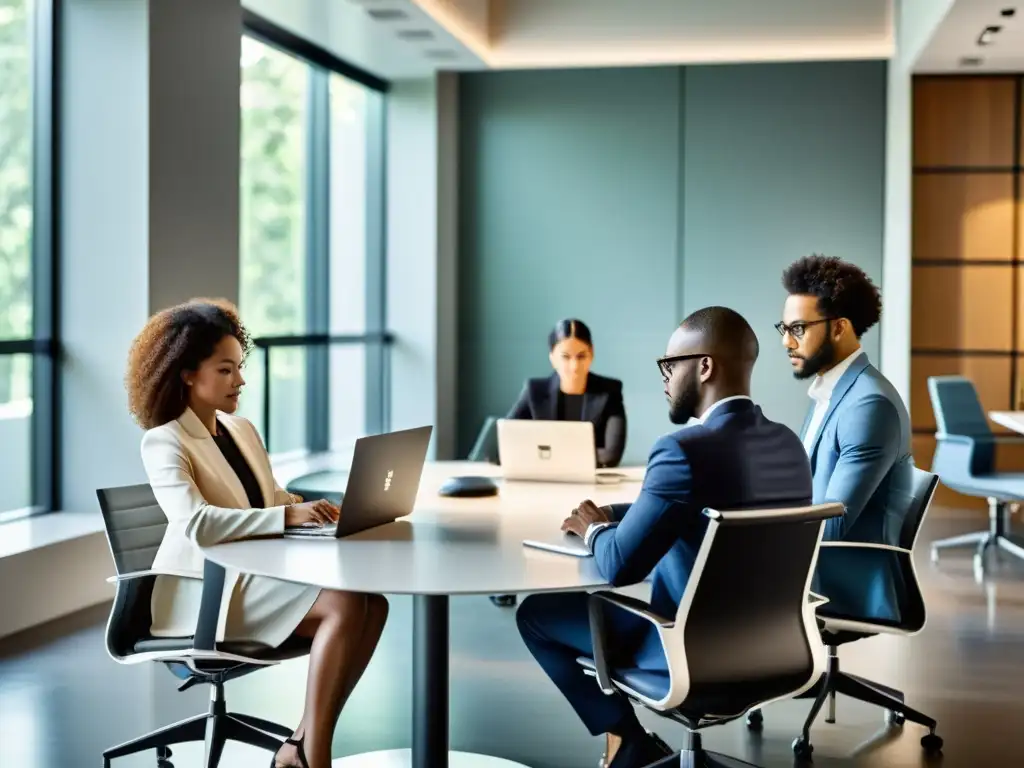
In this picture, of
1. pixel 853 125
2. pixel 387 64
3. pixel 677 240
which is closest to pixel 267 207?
A: pixel 387 64

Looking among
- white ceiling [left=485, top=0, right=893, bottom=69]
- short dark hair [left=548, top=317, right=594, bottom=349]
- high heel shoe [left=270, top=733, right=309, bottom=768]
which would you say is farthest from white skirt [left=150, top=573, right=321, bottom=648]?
white ceiling [left=485, top=0, right=893, bottom=69]

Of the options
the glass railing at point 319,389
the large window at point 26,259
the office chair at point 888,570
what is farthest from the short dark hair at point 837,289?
the glass railing at point 319,389

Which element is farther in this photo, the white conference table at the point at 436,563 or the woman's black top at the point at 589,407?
the woman's black top at the point at 589,407

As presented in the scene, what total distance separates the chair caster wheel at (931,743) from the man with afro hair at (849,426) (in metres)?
0.52

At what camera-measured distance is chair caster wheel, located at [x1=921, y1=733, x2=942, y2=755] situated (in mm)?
3965

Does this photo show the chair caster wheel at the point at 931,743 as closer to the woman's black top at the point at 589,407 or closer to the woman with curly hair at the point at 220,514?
the woman with curly hair at the point at 220,514

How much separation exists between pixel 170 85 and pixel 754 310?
16.3 ft

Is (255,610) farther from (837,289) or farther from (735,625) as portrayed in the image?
(837,289)

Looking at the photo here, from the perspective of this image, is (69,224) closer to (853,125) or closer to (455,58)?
(455,58)

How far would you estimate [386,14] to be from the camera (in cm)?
774

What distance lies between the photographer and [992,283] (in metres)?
9.14

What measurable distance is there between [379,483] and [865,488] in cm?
146

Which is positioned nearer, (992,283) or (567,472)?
(567,472)

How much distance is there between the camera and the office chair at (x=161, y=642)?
3205mm
